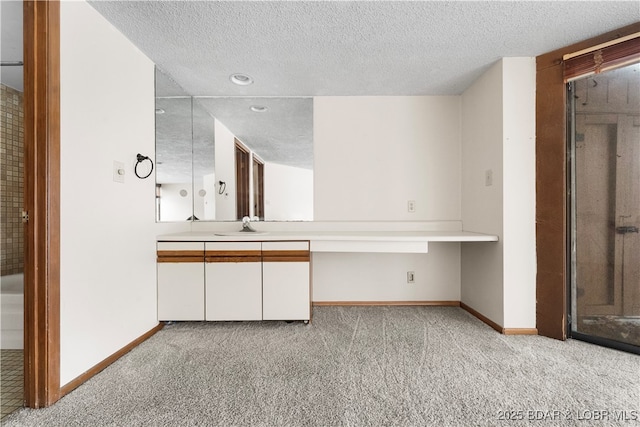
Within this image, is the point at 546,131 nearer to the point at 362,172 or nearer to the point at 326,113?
the point at 362,172

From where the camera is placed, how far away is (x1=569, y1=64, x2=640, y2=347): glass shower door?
1.98m

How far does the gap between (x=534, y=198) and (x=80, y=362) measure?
319cm

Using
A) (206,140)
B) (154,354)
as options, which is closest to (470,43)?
(206,140)

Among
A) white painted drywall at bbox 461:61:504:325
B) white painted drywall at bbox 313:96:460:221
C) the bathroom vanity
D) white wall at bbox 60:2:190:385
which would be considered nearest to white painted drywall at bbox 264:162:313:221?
white painted drywall at bbox 313:96:460:221

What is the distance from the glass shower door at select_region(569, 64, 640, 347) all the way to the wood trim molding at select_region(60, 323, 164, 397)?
10.4ft

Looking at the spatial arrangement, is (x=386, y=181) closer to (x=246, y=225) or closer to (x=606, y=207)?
(x=246, y=225)

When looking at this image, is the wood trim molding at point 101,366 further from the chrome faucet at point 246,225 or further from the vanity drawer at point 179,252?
the chrome faucet at point 246,225

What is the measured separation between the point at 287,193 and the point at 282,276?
0.92 metres

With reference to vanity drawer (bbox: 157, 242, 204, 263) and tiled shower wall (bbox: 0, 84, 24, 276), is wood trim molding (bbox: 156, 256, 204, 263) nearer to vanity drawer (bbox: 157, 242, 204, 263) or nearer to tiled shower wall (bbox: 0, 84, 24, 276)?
vanity drawer (bbox: 157, 242, 204, 263)

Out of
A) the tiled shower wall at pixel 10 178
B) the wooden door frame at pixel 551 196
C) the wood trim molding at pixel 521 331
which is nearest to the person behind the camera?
the wooden door frame at pixel 551 196

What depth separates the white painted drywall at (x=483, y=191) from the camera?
2.30m

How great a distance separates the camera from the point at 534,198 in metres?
2.21

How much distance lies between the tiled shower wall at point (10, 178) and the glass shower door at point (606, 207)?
4857mm

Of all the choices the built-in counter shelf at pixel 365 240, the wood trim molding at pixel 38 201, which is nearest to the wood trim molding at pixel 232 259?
the built-in counter shelf at pixel 365 240
